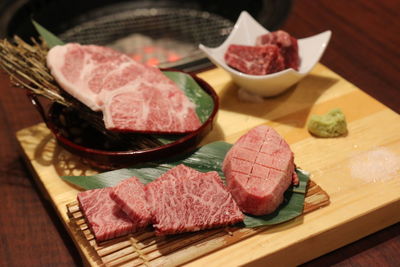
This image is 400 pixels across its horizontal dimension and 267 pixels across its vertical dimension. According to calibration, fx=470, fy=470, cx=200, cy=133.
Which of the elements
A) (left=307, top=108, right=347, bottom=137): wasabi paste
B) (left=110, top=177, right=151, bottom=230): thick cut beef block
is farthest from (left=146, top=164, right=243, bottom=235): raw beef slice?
(left=307, top=108, right=347, bottom=137): wasabi paste

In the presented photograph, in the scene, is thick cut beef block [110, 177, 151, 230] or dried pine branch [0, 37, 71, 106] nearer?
thick cut beef block [110, 177, 151, 230]

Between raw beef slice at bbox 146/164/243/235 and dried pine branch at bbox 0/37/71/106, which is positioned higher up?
dried pine branch at bbox 0/37/71/106

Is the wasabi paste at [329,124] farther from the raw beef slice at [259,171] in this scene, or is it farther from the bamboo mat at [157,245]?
the bamboo mat at [157,245]

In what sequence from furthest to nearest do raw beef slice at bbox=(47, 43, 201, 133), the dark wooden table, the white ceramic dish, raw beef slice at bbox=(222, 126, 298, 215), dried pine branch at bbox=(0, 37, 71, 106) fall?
the white ceramic dish → dried pine branch at bbox=(0, 37, 71, 106) → raw beef slice at bbox=(47, 43, 201, 133) → the dark wooden table → raw beef slice at bbox=(222, 126, 298, 215)

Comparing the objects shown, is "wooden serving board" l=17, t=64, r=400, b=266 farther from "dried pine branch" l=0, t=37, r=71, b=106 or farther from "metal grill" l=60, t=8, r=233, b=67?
"metal grill" l=60, t=8, r=233, b=67

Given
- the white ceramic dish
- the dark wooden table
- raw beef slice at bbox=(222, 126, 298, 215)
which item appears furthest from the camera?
the white ceramic dish

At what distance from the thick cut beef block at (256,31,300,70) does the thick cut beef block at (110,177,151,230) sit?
1249 millimetres

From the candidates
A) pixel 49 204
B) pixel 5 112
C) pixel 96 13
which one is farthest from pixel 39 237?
pixel 96 13

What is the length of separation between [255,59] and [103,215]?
1244 millimetres

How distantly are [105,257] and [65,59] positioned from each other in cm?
106

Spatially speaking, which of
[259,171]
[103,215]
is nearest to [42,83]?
[103,215]

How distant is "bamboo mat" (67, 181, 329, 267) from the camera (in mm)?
1774

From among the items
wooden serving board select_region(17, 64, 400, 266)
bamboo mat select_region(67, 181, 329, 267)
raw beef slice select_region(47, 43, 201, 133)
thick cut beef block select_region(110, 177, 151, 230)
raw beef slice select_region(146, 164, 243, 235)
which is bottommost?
wooden serving board select_region(17, 64, 400, 266)

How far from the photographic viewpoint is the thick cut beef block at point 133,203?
1804mm
